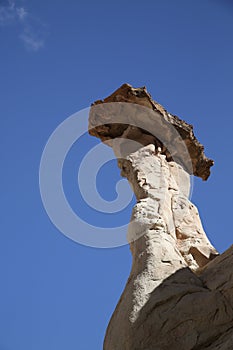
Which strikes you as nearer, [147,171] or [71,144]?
[147,171]

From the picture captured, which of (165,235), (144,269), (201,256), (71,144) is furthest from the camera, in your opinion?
(71,144)

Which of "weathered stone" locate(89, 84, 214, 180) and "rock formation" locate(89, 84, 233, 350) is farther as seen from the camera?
"weathered stone" locate(89, 84, 214, 180)

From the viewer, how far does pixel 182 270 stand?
7.94 meters

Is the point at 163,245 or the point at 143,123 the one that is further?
the point at 143,123

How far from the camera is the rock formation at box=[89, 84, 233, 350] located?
6.94m

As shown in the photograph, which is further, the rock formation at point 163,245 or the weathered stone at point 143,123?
the weathered stone at point 143,123

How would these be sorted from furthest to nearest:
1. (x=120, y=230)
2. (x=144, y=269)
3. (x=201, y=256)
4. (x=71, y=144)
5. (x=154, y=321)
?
(x=71, y=144), (x=120, y=230), (x=201, y=256), (x=144, y=269), (x=154, y=321)

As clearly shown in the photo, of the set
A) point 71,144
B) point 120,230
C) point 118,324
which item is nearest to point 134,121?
point 71,144

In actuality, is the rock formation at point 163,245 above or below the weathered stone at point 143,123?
below

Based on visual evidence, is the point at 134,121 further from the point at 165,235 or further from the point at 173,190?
the point at 165,235

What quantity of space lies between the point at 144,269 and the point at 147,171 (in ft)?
9.11

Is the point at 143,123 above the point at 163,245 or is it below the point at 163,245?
above

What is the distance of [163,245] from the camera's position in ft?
27.4

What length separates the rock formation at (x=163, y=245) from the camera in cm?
694
